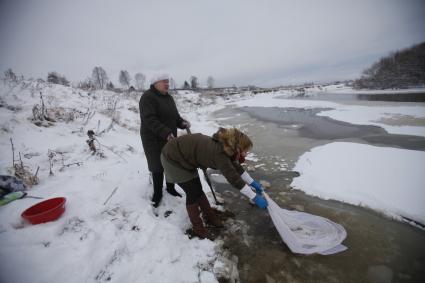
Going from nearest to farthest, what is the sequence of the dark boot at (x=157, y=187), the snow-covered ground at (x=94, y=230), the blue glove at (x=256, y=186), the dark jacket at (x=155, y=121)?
the snow-covered ground at (x=94, y=230) < the blue glove at (x=256, y=186) < the dark jacket at (x=155, y=121) < the dark boot at (x=157, y=187)

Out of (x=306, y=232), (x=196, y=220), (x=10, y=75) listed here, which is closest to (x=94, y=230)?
(x=196, y=220)

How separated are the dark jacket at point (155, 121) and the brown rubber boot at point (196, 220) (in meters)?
0.82

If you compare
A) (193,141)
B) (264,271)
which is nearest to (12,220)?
(193,141)

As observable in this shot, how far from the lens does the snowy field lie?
2.17 meters

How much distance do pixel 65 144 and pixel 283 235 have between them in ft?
16.2

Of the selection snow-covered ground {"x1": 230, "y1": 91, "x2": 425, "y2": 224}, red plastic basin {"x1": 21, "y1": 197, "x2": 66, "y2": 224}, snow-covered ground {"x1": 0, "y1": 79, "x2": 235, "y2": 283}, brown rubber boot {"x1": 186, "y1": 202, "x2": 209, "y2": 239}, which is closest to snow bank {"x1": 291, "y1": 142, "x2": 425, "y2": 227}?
snow-covered ground {"x1": 230, "y1": 91, "x2": 425, "y2": 224}

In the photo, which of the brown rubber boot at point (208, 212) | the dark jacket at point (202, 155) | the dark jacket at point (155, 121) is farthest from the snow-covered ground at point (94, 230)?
the dark jacket at point (202, 155)

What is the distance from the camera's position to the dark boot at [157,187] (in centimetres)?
322

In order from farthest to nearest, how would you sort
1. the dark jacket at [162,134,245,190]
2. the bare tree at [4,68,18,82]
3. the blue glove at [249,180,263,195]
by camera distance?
the bare tree at [4,68,18,82] → the blue glove at [249,180,263,195] → the dark jacket at [162,134,245,190]

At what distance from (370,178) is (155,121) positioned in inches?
164

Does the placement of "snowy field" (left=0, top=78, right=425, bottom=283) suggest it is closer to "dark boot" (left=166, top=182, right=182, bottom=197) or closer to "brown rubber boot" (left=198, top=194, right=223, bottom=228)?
"dark boot" (left=166, top=182, right=182, bottom=197)

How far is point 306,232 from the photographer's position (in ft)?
8.97

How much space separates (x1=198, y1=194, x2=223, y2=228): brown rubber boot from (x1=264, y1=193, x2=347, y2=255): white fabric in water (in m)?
0.83

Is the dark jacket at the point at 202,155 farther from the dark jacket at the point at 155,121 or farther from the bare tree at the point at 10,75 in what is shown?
the bare tree at the point at 10,75
